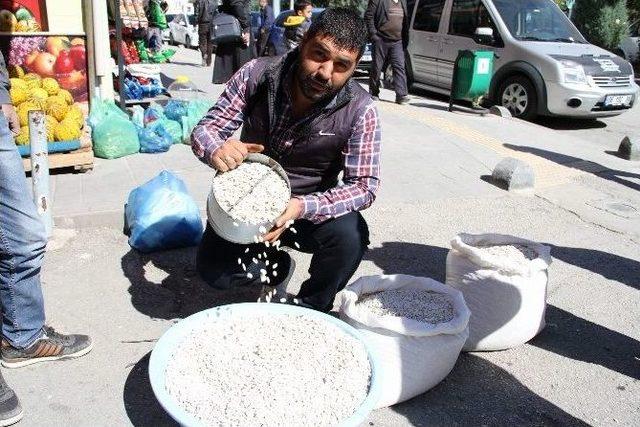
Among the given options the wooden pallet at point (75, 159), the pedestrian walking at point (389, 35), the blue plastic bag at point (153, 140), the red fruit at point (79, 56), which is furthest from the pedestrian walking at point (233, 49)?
the wooden pallet at point (75, 159)

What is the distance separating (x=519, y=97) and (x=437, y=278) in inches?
249

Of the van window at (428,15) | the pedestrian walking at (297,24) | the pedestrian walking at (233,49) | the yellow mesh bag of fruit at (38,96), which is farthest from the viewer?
the van window at (428,15)

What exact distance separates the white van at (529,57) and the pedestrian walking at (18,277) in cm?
788

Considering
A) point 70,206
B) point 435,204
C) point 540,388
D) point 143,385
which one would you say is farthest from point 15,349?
point 435,204

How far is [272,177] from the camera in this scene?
93.7 inches

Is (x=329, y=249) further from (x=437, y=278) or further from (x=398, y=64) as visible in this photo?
(x=398, y=64)

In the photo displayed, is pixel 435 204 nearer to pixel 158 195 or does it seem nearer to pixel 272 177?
pixel 158 195

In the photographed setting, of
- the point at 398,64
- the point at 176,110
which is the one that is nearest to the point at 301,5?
the point at 398,64

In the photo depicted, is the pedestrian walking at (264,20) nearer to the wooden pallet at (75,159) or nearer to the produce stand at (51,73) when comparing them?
the produce stand at (51,73)

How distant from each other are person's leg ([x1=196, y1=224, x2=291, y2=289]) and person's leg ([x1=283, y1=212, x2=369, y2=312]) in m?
0.16

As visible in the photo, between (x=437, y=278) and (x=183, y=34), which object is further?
(x=183, y=34)

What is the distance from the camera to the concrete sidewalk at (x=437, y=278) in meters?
2.53

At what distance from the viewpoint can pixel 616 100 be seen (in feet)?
29.0

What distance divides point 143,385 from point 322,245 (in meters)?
1.00
